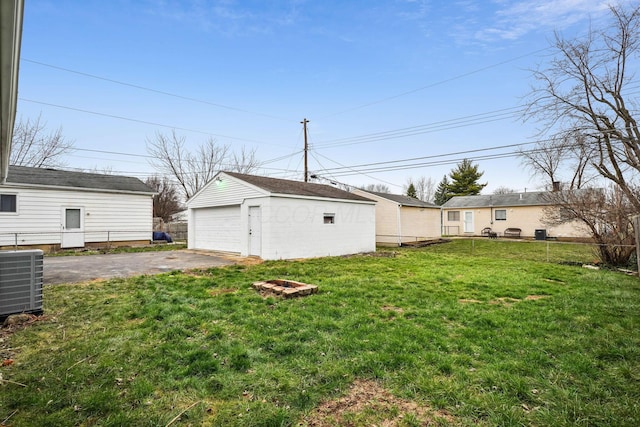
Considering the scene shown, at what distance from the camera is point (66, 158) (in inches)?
958

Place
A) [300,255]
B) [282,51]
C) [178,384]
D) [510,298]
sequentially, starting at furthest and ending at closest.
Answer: [282,51]
[300,255]
[510,298]
[178,384]

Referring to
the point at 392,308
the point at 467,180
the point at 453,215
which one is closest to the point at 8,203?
the point at 392,308

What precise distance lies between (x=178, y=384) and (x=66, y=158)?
29464 millimetres

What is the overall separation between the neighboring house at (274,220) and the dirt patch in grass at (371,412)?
29.8ft

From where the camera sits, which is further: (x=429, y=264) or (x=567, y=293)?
(x=429, y=264)

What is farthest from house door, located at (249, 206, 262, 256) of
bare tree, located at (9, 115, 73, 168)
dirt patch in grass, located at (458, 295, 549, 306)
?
bare tree, located at (9, 115, 73, 168)

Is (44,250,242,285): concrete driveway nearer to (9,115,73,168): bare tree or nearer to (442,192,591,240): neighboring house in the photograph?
(9,115,73,168): bare tree

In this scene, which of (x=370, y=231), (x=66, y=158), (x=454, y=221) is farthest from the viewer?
(x=454, y=221)

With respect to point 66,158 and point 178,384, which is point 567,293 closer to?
point 178,384

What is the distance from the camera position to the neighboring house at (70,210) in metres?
13.7

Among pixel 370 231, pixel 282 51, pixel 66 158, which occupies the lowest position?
pixel 370 231

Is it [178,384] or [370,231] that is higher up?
[370,231]

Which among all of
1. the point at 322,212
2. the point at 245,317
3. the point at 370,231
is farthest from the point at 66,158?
the point at 245,317

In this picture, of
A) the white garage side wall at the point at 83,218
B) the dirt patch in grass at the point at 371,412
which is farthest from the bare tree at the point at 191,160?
the dirt patch in grass at the point at 371,412
